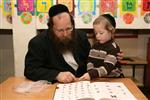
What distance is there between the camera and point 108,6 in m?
3.39

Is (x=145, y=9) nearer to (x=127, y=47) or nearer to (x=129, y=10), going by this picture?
(x=129, y=10)

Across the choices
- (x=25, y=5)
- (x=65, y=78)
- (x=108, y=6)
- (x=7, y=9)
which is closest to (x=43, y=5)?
(x=25, y=5)

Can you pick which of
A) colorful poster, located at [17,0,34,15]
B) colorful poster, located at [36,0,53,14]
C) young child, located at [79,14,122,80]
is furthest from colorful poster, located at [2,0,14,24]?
young child, located at [79,14,122,80]

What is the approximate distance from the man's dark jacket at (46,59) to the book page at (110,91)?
0.38 meters

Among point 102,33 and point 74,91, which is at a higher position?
point 102,33

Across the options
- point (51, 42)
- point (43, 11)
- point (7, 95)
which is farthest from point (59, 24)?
point (43, 11)

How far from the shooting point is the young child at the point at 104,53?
180 centimetres

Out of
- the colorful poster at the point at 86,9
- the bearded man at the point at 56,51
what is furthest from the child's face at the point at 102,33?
the colorful poster at the point at 86,9

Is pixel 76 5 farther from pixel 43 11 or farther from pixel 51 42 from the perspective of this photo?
pixel 51 42

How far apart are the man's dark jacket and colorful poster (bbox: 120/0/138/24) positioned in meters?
1.38

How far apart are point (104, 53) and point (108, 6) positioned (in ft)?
5.40

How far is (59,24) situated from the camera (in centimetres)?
197

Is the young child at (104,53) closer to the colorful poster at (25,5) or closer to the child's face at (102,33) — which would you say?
the child's face at (102,33)

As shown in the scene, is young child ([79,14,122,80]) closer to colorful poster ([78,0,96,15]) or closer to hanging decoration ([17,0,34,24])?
colorful poster ([78,0,96,15])
